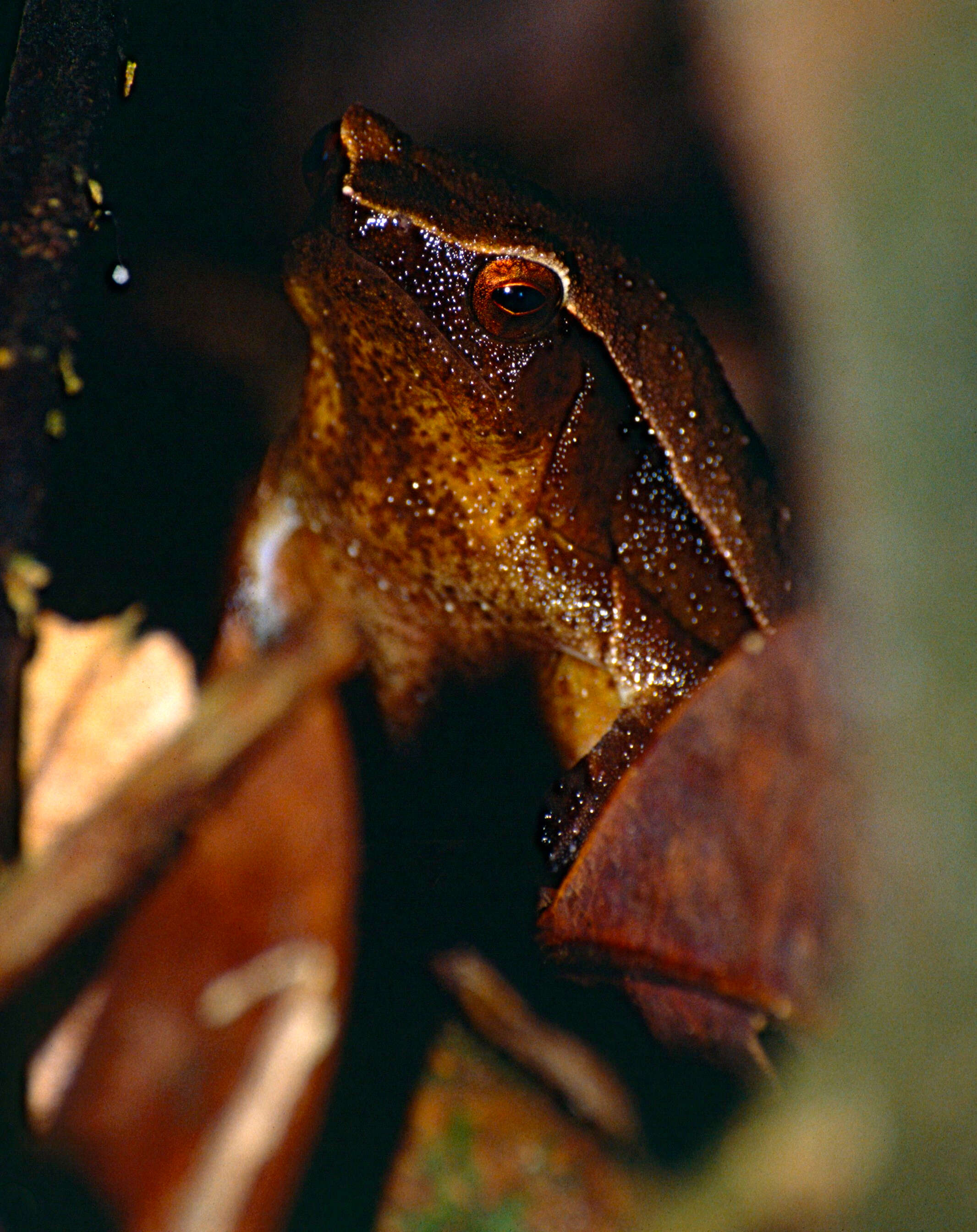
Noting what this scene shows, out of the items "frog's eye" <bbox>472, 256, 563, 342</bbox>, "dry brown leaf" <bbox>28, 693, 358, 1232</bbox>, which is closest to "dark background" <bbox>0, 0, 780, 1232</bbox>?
A: "dry brown leaf" <bbox>28, 693, 358, 1232</bbox>

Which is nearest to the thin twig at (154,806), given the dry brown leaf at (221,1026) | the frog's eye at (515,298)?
the dry brown leaf at (221,1026)

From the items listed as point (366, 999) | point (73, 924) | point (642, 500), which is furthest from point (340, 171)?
point (366, 999)

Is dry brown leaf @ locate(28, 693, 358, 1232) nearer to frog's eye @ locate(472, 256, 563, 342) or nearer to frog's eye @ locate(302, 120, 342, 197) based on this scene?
frog's eye @ locate(472, 256, 563, 342)

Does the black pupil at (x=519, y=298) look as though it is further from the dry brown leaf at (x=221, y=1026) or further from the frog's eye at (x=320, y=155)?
the dry brown leaf at (x=221, y=1026)

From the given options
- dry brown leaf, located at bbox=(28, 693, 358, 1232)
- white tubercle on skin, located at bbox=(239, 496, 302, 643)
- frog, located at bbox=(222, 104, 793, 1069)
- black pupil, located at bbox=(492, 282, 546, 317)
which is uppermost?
black pupil, located at bbox=(492, 282, 546, 317)

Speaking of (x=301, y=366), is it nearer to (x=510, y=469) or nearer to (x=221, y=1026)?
(x=510, y=469)

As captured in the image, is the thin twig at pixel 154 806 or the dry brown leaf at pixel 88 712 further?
the dry brown leaf at pixel 88 712
